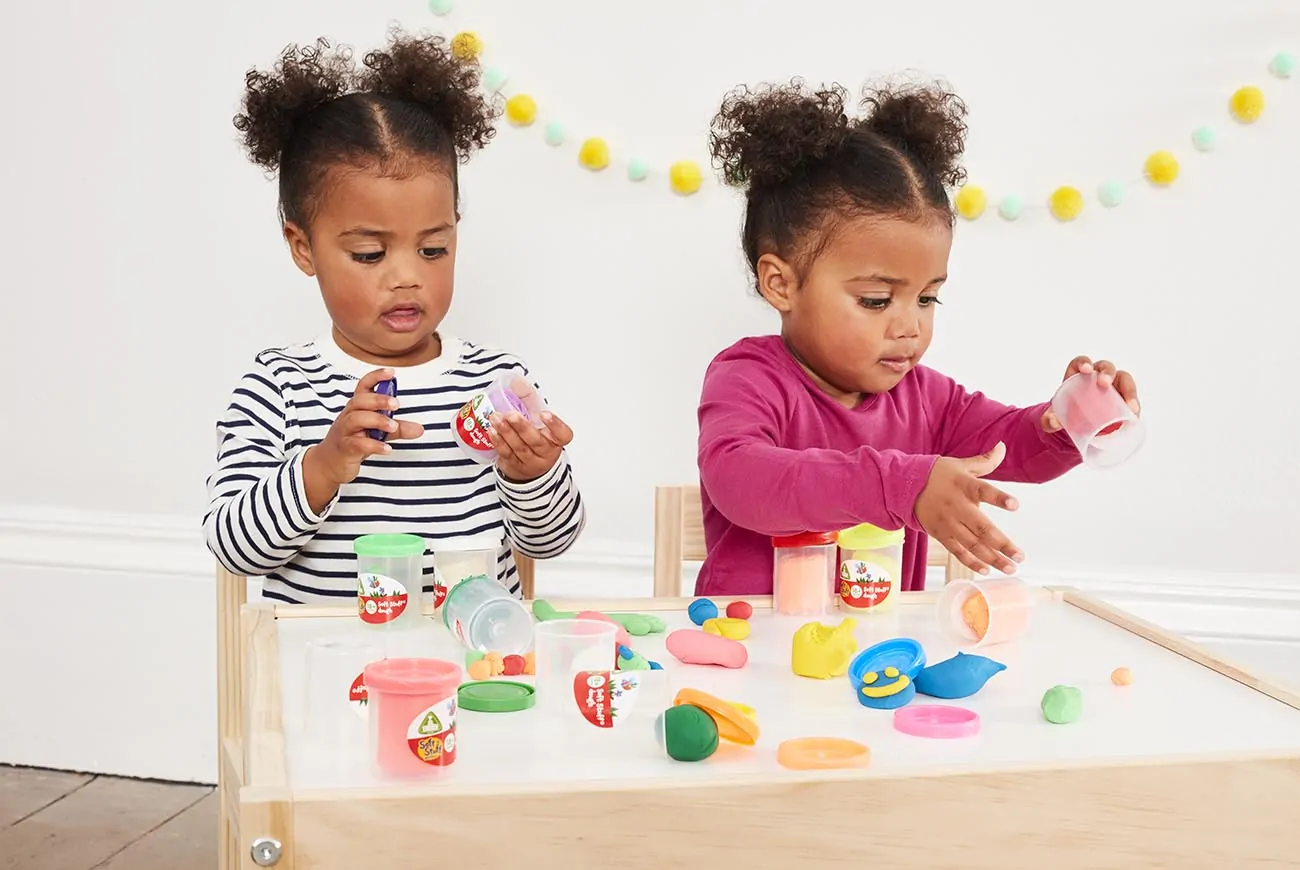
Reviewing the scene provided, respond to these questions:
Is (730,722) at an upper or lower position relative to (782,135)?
lower

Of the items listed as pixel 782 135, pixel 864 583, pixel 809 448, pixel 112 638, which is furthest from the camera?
pixel 112 638

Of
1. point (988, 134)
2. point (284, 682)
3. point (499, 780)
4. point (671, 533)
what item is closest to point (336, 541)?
point (671, 533)

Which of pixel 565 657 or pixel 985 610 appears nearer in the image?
pixel 565 657

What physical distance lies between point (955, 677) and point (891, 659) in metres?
0.05

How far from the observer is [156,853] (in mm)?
1841

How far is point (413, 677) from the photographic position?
75 centimetres

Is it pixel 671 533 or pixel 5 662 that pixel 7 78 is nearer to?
pixel 5 662

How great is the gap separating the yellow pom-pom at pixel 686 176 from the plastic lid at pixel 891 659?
3.38 ft

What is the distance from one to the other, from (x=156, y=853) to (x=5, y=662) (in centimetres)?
51

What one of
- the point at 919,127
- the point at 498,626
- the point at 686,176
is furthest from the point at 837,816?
the point at 686,176

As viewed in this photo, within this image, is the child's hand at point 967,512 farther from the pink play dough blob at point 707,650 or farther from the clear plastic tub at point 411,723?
the clear plastic tub at point 411,723

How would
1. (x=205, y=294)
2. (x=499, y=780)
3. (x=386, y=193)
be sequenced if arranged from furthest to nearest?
(x=205, y=294) < (x=386, y=193) < (x=499, y=780)

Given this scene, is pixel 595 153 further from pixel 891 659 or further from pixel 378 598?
pixel 891 659

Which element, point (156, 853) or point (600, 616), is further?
point (156, 853)
